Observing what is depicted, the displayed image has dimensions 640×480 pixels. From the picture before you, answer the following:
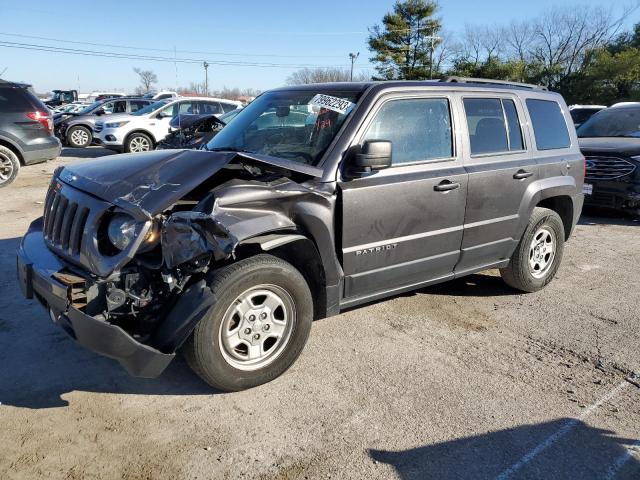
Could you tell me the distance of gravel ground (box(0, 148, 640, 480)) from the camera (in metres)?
2.67

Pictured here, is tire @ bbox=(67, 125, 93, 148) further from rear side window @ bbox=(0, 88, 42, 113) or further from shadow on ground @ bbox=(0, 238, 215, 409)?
shadow on ground @ bbox=(0, 238, 215, 409)

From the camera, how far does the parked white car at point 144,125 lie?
1481 centimetres

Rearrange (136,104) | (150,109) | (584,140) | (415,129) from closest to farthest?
(415,129) < (584,140) < (150,109) < (136,104)

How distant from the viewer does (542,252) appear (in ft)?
17.2

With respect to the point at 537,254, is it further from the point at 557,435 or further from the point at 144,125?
the point at 144,125

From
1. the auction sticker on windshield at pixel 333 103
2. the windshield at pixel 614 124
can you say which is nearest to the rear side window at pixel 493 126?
the auction sticker on windshield at pixel 333 103

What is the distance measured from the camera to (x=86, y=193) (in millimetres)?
3250

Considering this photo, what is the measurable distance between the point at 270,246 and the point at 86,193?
1205 mm

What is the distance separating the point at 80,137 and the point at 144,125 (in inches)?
159

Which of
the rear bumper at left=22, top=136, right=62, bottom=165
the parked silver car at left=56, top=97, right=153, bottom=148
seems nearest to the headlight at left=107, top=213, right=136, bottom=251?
the rear bumper at left=22, top=136, right=62, bottom=165

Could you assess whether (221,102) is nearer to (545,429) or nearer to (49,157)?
(49,157)

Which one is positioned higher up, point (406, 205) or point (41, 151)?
point (406, 205)

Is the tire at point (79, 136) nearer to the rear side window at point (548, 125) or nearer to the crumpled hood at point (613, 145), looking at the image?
the crumpled hood at point (613, 145)

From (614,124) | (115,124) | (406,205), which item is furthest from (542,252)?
(115,124)
